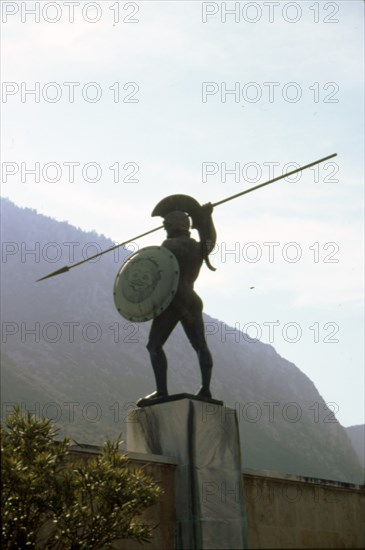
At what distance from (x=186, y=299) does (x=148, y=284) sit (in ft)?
1.78

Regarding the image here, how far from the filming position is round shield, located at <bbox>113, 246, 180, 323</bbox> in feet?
30.7

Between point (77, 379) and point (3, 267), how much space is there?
4517 centimetres

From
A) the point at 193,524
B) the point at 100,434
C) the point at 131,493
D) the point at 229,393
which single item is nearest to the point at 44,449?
the point at 131,493

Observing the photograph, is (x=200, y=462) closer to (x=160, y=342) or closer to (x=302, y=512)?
(x=160, y=342)

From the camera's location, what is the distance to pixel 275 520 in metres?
10.2

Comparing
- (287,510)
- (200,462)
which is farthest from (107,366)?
(200,462)

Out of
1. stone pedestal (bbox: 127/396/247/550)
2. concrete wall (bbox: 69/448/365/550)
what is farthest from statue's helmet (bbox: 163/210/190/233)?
concrete wall (bbox: 69/448/365/550)

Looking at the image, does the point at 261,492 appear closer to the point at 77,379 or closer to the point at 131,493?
the point at 131,493

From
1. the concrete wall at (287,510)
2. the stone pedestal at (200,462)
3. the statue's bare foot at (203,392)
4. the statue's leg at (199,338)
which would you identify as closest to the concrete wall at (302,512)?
the concrete wall at (287,510)

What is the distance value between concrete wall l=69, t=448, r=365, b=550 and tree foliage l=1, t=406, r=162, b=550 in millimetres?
1139

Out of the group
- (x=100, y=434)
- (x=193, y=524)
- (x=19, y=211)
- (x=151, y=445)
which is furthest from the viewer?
(x=19, y=211)

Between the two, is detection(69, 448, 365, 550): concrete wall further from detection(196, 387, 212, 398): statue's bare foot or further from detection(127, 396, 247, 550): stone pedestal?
detection(196, 387, 212, 398): statue's bare foot

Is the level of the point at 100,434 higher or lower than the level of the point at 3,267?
lower

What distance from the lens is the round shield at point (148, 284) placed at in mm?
9344
